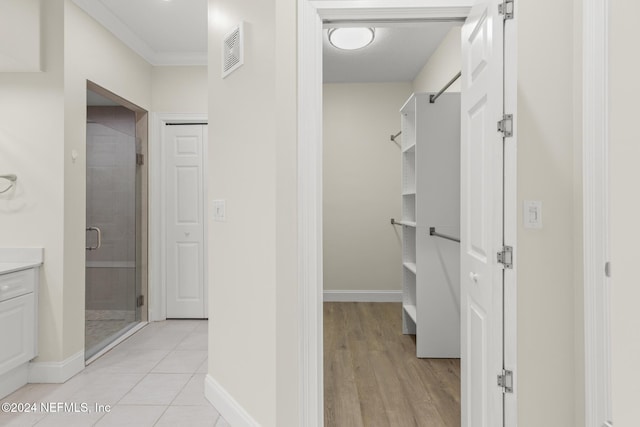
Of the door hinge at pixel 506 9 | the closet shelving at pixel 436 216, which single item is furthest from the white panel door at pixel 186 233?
the door hinge at pixel 506 9

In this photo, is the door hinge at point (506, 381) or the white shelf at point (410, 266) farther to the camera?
the white shelf at point (410, 266)

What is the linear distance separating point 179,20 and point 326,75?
6.28 feet

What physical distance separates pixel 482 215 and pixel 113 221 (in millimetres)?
3296

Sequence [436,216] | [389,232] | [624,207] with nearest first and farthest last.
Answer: [624,207] → [436,216] → [389,232]

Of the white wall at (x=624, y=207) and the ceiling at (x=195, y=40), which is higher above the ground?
the ceiling at (x=195, y=40)

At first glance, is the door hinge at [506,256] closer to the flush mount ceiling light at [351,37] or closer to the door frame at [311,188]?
→ the door frame at [311,188]

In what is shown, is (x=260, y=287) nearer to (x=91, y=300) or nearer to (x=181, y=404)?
(x=181, y=404)

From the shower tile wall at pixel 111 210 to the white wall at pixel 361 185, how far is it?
7.42ft

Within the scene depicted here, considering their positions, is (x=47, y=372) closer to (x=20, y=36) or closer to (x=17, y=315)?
(x=17, y=315)

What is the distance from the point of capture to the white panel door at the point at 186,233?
4012 mm

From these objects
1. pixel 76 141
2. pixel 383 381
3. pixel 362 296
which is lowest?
pixel 383 381

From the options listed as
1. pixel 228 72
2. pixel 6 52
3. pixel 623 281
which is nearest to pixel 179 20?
pixel 6 52

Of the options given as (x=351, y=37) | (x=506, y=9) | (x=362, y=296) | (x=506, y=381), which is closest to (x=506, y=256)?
(x=506, y=381)

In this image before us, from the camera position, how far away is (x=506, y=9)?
146 centimetres
